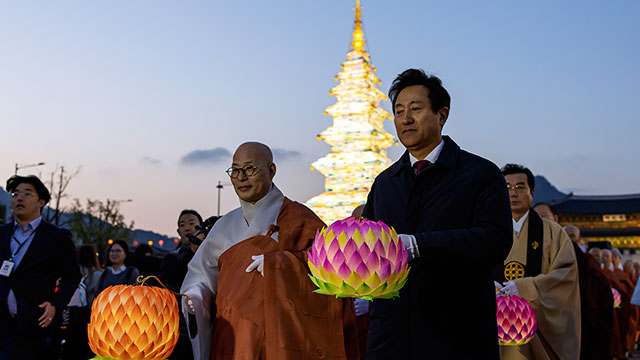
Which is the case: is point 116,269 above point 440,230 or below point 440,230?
below

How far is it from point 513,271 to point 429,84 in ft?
7.12

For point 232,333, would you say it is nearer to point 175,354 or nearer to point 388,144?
point 175,354

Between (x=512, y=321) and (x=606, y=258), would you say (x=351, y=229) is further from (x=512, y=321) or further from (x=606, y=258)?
(x=606, y=258)

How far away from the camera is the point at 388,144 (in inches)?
1348

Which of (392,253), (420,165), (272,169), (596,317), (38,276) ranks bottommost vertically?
(596,317)

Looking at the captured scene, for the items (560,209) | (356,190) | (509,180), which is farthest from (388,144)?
(509,180)

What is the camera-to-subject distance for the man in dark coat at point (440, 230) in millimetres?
2418

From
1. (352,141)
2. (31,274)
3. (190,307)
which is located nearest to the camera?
(190,307)

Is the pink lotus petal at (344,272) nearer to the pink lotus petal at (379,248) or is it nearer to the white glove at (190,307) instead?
the pink lotus petal at (379,248)

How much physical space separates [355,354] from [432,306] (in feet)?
4.50

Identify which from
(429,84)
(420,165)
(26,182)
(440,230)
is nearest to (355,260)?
(440,230)

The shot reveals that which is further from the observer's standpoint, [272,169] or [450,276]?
[272,169]

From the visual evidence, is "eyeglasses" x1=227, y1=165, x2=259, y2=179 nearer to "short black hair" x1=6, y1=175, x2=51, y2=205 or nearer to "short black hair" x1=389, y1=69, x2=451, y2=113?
"short black hair" x1=389, y1=69, x2=451, y2=113

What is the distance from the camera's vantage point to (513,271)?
14.1 feet
